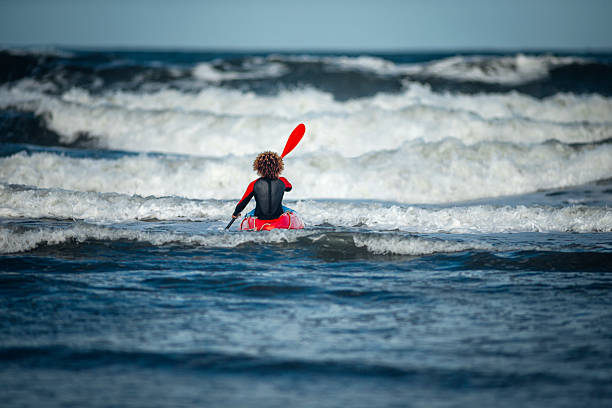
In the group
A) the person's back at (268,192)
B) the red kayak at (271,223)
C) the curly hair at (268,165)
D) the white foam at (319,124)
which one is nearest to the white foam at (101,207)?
the red kayak at (271,223)

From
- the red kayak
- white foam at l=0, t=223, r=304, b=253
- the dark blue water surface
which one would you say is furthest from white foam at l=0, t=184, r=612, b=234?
the dark blue water surface

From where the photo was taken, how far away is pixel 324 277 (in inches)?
241

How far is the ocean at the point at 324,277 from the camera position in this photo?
3.91 m

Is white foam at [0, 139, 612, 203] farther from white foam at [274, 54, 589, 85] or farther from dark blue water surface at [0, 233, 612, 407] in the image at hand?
white foam at [274, 54, 589, 85]

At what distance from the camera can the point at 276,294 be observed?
556 centimetres

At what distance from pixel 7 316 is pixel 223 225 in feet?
→ 13.1

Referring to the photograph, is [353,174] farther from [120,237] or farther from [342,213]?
[120,237]

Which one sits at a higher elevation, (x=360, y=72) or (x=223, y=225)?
(x=360, y=72)

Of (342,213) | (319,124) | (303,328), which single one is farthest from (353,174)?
(303,328)

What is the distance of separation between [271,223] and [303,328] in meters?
3.11

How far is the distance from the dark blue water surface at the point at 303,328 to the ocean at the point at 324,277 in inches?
0.8

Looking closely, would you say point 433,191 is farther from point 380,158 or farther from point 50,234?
point 50,234

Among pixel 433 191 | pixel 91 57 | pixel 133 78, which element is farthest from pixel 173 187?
pixel 91 57

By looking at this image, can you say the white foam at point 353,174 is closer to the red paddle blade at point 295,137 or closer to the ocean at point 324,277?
the ocean at point 324,277
